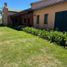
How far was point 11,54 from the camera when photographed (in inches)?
327

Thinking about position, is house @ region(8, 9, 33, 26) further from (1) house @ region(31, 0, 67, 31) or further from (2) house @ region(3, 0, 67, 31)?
(1) house @ region(31, 0, 67, 31)

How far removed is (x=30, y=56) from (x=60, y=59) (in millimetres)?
1496

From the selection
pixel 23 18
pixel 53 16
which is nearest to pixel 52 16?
pixel 53 16

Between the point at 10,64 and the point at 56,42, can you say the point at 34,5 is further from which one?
the point at 10,64

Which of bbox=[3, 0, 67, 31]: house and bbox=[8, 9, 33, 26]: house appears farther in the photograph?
bbox=[8, 9, 33, 26]: house

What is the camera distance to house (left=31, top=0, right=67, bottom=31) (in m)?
16.8

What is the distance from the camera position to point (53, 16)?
18641 millimetres

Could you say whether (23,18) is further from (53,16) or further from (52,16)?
(53,16)

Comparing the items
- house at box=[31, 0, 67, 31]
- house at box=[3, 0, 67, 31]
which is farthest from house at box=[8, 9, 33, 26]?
house at box=[31, 0, 67, 31]

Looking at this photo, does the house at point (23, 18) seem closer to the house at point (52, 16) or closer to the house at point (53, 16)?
the house at point (52, 16)

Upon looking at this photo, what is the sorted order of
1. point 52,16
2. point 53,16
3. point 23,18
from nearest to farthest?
point 53,16 < point 52,16 < point 23,18

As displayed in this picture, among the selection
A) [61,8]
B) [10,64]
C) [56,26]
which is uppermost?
[61,8]

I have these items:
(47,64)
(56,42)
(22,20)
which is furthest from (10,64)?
(22,20)

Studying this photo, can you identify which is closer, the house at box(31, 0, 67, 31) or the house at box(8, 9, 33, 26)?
the house at box(31, 0, 67, 31)
